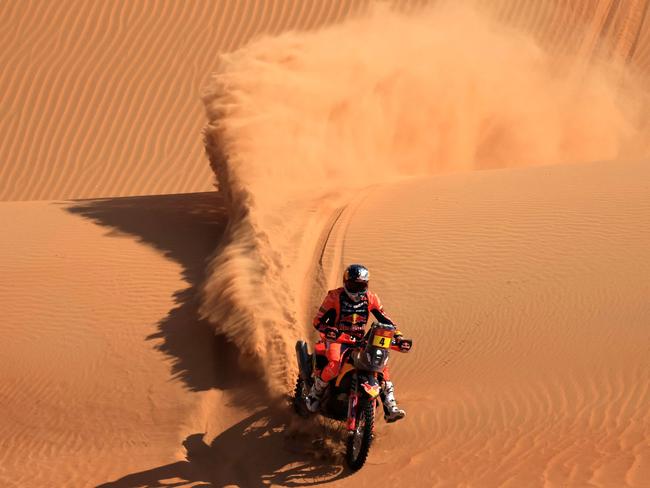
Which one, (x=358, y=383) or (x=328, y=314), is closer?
(x=358, y=383)

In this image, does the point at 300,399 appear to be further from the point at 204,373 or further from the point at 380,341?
the point at 204,373

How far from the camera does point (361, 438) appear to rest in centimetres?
671

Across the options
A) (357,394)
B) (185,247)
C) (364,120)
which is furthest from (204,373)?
(364,120)

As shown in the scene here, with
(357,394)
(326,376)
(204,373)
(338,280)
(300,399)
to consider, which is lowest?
(204,373)

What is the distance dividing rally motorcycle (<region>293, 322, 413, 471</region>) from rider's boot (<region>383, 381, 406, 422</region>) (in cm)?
5

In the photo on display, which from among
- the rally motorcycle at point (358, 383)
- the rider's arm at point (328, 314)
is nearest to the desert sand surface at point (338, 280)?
the rally motorcycle at point (358, 383)

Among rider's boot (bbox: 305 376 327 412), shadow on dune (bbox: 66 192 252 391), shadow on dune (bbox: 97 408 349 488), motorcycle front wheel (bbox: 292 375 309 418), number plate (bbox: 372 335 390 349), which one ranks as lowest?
shadow on dune (bbox: 66 192 252 391)

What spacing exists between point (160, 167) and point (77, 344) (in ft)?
36.7

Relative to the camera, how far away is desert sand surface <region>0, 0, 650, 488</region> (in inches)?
281

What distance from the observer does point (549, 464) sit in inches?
253

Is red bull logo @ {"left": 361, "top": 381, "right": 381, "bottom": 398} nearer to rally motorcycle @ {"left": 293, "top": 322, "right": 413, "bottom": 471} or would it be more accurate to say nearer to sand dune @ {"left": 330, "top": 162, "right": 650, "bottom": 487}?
rally motorcycle @ {"left": 293, "top": 322, "right": 413, "bottom": 471}

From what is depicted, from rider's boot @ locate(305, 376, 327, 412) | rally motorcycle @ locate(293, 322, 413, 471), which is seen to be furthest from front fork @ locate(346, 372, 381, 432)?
rider's boot @ locate(305, 376, 327, 412)

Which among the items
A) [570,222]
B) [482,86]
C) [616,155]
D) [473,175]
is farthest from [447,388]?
[616,155]

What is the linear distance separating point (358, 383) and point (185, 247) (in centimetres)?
458
